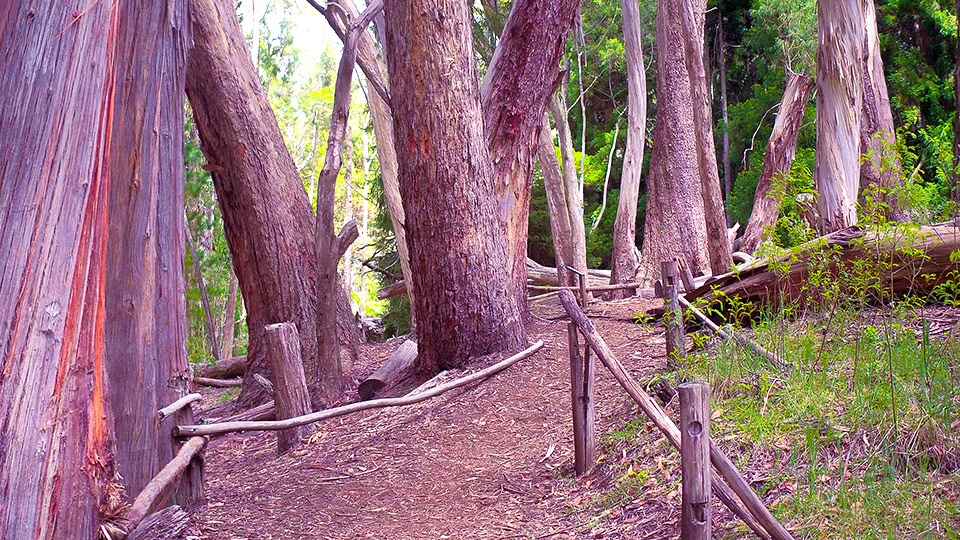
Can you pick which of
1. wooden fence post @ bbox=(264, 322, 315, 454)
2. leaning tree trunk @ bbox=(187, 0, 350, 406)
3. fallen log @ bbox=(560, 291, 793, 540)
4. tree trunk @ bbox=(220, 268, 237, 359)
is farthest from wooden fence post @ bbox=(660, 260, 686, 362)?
tree trunk @ bbox=(220, 268, 237, 359)

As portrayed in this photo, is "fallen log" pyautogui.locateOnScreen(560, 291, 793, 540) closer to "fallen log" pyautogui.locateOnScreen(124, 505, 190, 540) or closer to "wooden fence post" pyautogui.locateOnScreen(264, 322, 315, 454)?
"fallen log" pyautogui.locateOnScreen(124, 505, 190, 540)

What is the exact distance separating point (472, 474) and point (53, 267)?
8.97 ft

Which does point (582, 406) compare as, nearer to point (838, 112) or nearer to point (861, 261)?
point (861, 261)

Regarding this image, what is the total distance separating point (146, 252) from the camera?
15.1ft

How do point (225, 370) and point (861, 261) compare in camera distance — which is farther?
point (225, 370)

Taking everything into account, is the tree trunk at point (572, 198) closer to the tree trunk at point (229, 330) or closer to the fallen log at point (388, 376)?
the tree trunk at point (229, 330)

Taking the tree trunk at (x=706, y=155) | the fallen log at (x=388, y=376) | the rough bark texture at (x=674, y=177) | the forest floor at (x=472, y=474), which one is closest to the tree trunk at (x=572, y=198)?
the rough bark texture at (x=674, y=177)

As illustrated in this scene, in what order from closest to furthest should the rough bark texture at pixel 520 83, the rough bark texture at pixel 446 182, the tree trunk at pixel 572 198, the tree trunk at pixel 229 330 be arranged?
the rough bark texture at pixel 446 182
the rough bark texture at pixel 520 83
the tree trunk at pixel 572 198
the tree trunk at pixel 229 330

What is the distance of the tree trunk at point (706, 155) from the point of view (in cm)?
1005

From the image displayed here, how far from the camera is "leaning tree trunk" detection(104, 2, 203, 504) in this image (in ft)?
14.6

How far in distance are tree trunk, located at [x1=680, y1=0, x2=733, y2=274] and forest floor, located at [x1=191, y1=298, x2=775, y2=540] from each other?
10.4 ft

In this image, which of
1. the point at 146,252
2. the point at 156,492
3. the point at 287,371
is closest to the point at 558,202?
the point at 287,371

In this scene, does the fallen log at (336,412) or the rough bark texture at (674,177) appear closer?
the fallen log at (336,412)

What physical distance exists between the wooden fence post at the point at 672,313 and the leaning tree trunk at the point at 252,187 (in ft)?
11.1
